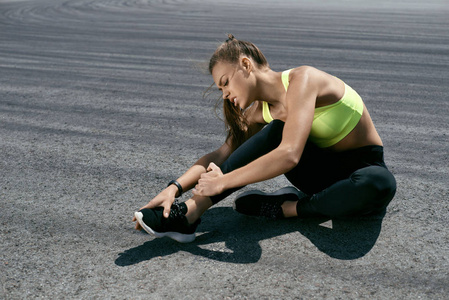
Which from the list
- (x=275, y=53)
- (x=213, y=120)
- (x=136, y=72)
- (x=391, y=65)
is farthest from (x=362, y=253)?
(x=275, y=53)

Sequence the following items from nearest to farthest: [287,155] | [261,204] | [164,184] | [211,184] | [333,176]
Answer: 1. [287,155]
2. [211,184]
3. [333,176]
4. [261,204]
5. [164,184]

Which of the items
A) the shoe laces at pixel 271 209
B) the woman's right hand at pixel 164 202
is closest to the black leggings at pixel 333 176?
the shoe laces at pixel 271 209

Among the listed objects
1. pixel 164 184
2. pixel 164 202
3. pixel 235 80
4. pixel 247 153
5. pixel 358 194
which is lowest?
pixel 164 184

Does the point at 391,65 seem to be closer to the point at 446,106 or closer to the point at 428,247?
the point at 446,106

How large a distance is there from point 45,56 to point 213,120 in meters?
4.30

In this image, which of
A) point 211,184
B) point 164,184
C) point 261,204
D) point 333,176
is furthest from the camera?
point 164,184

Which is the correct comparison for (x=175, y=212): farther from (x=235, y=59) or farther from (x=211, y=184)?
(x=235, y=59)

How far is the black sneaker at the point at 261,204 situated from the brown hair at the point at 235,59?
332mm

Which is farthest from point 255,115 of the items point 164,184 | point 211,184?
point 164,184

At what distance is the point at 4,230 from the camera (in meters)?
2.95

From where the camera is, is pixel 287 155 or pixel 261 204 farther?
pixel 261 204

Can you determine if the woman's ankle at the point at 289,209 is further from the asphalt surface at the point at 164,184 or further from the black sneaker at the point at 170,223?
the black sneaker at the point at 170,223

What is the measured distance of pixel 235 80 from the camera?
108 inches

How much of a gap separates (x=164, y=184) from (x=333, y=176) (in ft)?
4.00
